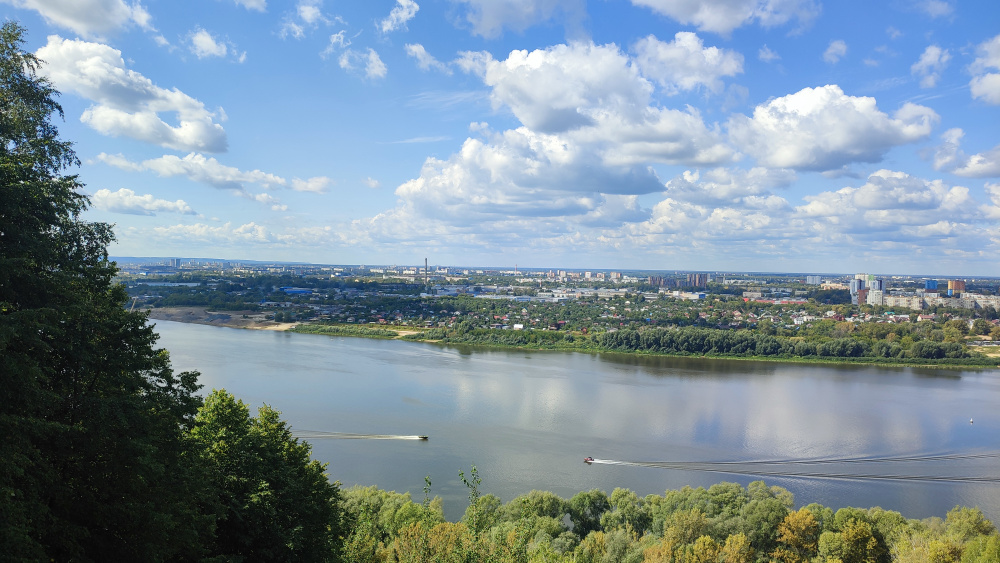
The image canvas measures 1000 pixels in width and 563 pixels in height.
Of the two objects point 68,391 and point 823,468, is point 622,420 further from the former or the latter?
point 68,391

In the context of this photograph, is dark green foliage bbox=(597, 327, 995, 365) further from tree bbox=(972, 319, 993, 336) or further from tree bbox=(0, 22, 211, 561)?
tree bbox=(0, 22, 211, 561)

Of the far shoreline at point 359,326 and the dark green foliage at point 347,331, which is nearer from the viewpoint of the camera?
the far shoreline at point 359,326

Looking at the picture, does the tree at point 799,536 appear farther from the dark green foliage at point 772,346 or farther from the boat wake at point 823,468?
the dark green foliage at point 772,346

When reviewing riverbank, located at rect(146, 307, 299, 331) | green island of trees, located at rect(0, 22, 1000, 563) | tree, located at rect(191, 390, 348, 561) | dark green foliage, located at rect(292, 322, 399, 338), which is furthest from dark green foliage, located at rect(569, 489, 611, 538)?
riverbank, located at rect(146, 307, 299, 331)

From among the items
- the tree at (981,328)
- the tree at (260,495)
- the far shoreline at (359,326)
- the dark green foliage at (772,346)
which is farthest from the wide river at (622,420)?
the tree at (981,328)

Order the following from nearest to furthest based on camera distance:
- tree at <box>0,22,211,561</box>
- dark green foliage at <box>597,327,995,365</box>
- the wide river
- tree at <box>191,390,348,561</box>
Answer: tree at <box>0,22,211,561</box>, tree at <box>191,390,348,561</box>, the wide river, dark green foliage at <box>597,327,995,365</box>

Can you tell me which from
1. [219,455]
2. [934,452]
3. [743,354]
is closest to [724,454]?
[934,452]

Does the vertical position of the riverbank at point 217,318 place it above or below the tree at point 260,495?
below
